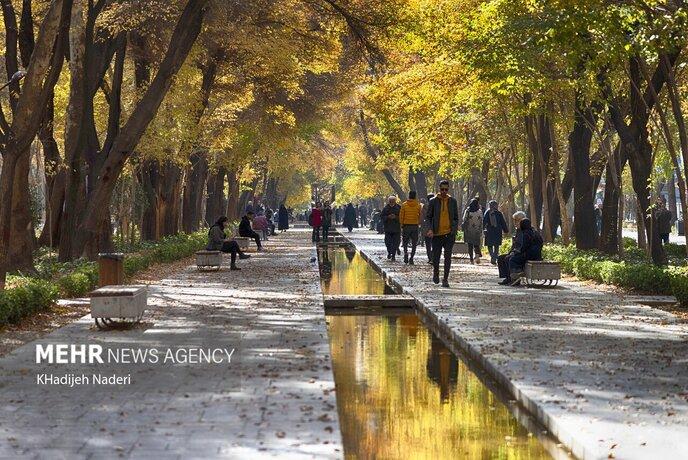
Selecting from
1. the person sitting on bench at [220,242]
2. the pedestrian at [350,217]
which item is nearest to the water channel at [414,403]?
the person sitting on bench at [220,242]

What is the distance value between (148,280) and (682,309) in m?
11.9

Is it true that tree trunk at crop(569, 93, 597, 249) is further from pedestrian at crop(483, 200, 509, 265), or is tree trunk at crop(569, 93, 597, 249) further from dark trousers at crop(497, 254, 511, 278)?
dark trousers at crop(497, 254, 511, 278)

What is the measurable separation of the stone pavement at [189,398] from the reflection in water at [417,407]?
293 mm

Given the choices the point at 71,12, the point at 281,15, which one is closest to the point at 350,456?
the point at 71,12

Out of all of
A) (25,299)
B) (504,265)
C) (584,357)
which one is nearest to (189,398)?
(584,357)

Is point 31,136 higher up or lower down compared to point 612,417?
higher up

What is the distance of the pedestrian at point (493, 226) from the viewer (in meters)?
31.4

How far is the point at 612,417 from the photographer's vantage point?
925cm

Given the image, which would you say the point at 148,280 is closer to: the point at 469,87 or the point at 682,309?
the point at 469,87

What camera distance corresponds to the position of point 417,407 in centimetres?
1046

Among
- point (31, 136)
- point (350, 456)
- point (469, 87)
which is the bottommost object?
point (350, 456)

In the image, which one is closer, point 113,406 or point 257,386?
point 113,406

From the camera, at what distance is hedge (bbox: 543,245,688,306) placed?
20633mm

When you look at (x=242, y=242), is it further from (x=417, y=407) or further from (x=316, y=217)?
(x=417, y=407)
